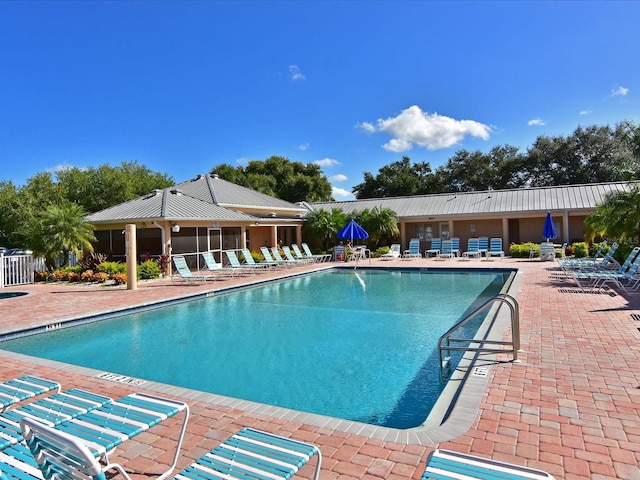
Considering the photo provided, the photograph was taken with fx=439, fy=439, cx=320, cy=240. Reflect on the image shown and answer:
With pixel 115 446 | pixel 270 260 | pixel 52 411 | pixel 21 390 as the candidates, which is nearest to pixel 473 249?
pixel 270 260

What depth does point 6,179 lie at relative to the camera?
3100cm

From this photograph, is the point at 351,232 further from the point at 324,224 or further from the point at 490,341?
the point at 490,341

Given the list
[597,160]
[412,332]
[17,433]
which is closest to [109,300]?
[412,332]

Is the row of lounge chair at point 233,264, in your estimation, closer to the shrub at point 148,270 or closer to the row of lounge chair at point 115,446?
the shrub at point 148,270

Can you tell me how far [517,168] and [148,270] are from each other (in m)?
38.7

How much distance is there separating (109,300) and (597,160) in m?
43.4

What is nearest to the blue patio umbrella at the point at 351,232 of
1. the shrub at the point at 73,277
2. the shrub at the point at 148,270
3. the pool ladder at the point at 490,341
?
the shrub at the point at 148,270

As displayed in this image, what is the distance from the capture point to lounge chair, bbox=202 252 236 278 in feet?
59.8

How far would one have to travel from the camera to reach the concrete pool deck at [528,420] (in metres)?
3.46

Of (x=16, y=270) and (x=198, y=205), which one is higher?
(x=198, y=205)

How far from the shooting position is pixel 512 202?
2798cm

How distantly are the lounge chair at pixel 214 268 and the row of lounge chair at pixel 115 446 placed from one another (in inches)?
575

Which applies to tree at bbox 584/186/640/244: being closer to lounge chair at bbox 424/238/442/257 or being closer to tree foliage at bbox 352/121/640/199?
lounge chair at bbox 424/238/442/257

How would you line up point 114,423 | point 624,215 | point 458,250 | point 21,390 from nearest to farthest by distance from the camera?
point 114,423 < point 21,390 < point 624,215 < point 458,250
